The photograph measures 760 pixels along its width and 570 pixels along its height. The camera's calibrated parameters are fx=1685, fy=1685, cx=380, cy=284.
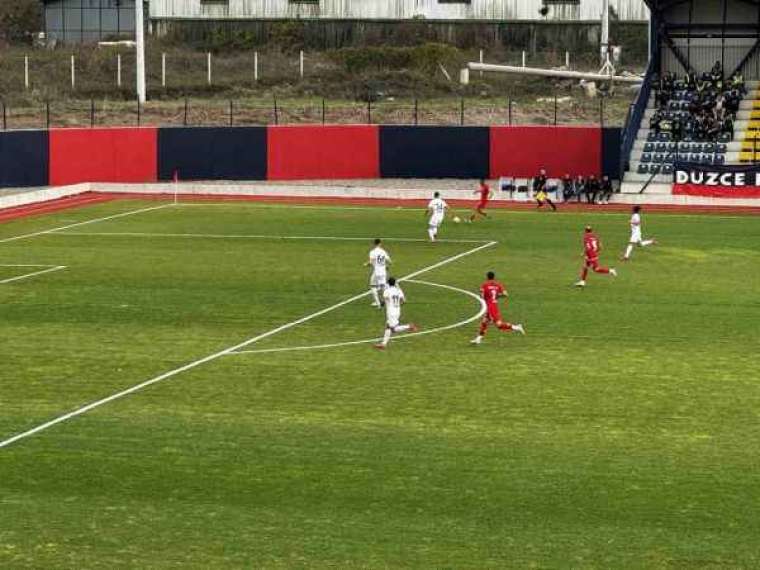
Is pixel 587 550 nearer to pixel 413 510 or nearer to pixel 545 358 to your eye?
pixel 413 510

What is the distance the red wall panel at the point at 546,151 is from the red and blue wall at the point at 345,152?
43mm

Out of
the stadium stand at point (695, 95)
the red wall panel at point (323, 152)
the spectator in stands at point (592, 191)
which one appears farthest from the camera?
the red wall panel at point (323, 152)

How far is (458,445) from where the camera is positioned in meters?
25.3

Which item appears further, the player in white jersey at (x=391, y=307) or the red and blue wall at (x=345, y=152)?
the red and blue wall at (x=345, y=152)

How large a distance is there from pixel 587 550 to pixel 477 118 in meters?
60.0

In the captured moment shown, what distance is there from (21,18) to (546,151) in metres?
48.7

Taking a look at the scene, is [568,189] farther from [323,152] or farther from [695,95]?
[323,152]

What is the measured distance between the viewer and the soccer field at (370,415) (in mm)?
20641

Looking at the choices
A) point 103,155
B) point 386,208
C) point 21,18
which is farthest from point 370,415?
point 21,18

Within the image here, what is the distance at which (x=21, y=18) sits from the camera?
10931 centimetres

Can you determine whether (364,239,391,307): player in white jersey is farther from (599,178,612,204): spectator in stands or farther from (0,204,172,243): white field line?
(599,178,612,204): spectator in stands

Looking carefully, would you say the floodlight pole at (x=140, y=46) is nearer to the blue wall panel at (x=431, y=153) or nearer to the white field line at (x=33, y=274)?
the blue wall panel at (x=431, y=153)

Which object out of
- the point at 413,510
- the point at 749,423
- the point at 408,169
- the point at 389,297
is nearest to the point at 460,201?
the point at 408,169

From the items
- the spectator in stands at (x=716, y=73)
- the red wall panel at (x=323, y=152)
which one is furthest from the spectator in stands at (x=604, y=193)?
the red wall panel at (x=323, y=152)
